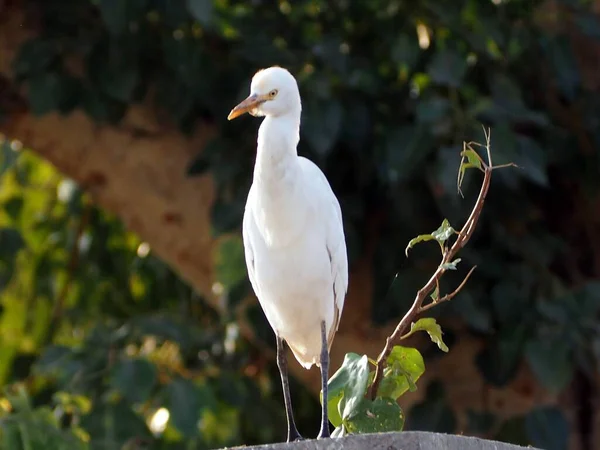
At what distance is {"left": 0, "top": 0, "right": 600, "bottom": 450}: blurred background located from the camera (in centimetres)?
444

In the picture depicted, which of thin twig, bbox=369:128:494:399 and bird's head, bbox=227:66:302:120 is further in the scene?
bird's head, bbox=227:66:302:120

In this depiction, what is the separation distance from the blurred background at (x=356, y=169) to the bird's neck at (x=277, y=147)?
1.06 metres

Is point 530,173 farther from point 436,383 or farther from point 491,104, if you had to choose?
point 436,383

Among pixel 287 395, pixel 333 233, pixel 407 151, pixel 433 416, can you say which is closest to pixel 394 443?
pixel 287 395

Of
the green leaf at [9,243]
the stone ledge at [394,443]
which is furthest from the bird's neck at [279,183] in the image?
the green leaf at [9,243]

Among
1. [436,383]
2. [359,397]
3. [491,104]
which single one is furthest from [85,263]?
[359,397]

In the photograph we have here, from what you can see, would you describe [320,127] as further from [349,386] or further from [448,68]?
[349,386]

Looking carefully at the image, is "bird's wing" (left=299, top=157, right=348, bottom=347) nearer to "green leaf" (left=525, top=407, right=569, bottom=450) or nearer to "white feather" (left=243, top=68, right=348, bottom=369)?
"white feather" (left=243, top=68, right=348, bottom=369)

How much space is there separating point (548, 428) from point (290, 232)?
5.65 feet

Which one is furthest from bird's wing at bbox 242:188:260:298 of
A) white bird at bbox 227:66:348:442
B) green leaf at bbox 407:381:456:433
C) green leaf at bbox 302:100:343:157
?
green leaf at bbox 407:381:456:433

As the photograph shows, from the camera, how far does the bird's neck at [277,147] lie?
10.4 ft

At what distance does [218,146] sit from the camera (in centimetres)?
469

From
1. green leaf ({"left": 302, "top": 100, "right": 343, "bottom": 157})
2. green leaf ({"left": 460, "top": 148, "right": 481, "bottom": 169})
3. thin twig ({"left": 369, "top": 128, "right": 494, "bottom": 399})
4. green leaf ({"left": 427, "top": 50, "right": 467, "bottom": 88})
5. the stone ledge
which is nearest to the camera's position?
the stone ledge

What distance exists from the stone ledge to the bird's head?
0.98 metres
